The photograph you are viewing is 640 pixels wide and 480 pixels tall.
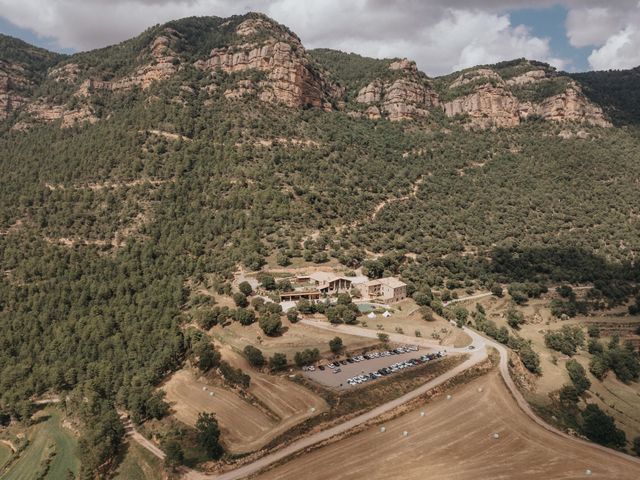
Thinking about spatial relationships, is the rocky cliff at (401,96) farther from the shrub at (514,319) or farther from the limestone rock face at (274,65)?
the shrub at (514,319)

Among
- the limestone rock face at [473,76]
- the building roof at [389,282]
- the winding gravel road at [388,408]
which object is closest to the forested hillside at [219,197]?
the limestone rock face at [473,76]

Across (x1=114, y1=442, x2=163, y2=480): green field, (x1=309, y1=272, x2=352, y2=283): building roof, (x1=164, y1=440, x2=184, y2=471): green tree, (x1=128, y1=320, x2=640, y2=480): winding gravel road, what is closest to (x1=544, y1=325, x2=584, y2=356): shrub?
(x1=128, y1=320, x2=640, y2=480): winding gravel road

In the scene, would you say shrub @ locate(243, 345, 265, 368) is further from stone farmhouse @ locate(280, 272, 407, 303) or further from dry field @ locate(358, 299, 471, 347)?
dry field @ locate(358, 299, 471, 347)

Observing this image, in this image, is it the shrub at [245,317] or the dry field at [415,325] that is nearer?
the dry field at [415,325]

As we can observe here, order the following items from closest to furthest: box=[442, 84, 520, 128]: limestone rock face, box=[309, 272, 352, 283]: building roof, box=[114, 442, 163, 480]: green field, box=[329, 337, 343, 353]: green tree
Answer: box=[114, 442, 163, 480]: green field < box=[329, 337, 343, 353]: green tree < box=[309, 272, 352, 283]: building roof < box=[442, 84, 520, 128]: limestone rock face

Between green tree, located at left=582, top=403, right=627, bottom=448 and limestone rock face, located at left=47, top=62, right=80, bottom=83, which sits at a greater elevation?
limestone rock face, located at left=47, top=62, right=80, bottom=83

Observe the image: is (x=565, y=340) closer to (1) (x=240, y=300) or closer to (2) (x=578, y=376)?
(2) (x=578, y=376)
